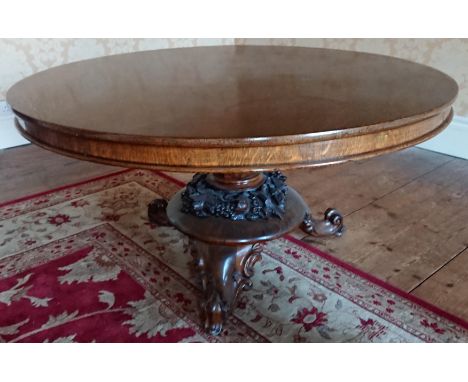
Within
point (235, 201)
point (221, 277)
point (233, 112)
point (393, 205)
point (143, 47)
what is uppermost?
point (233, 112)

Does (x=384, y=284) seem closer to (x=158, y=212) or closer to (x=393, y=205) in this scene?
(x=393, y=205)

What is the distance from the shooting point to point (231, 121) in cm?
77

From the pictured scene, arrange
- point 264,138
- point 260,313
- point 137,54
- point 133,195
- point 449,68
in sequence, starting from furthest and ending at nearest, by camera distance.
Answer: point 449,68
point 133,195
point 137,54
point 260,313
point 264,138

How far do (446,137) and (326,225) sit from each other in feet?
3.58

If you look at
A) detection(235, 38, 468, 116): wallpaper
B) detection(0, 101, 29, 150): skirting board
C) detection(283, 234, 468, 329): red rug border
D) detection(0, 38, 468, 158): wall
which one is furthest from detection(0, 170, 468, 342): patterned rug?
detection(235, 38, 468, 116): wallpaper

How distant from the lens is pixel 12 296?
1224mm

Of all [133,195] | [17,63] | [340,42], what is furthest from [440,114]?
[17,63]

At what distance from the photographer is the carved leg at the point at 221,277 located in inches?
42.6

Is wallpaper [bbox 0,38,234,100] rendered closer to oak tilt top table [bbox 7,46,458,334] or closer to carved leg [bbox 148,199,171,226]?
oak tilt top table [bbox 7,46,458,334]

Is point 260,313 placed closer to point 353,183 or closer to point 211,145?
point 211,145

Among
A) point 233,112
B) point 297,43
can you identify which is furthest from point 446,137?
point 233,112

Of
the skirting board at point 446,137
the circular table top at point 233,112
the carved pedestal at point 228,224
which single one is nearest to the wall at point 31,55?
the skirting board at point 446,137

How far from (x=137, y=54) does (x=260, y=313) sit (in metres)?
0.92

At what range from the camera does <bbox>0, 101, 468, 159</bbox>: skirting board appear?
6.97ft
